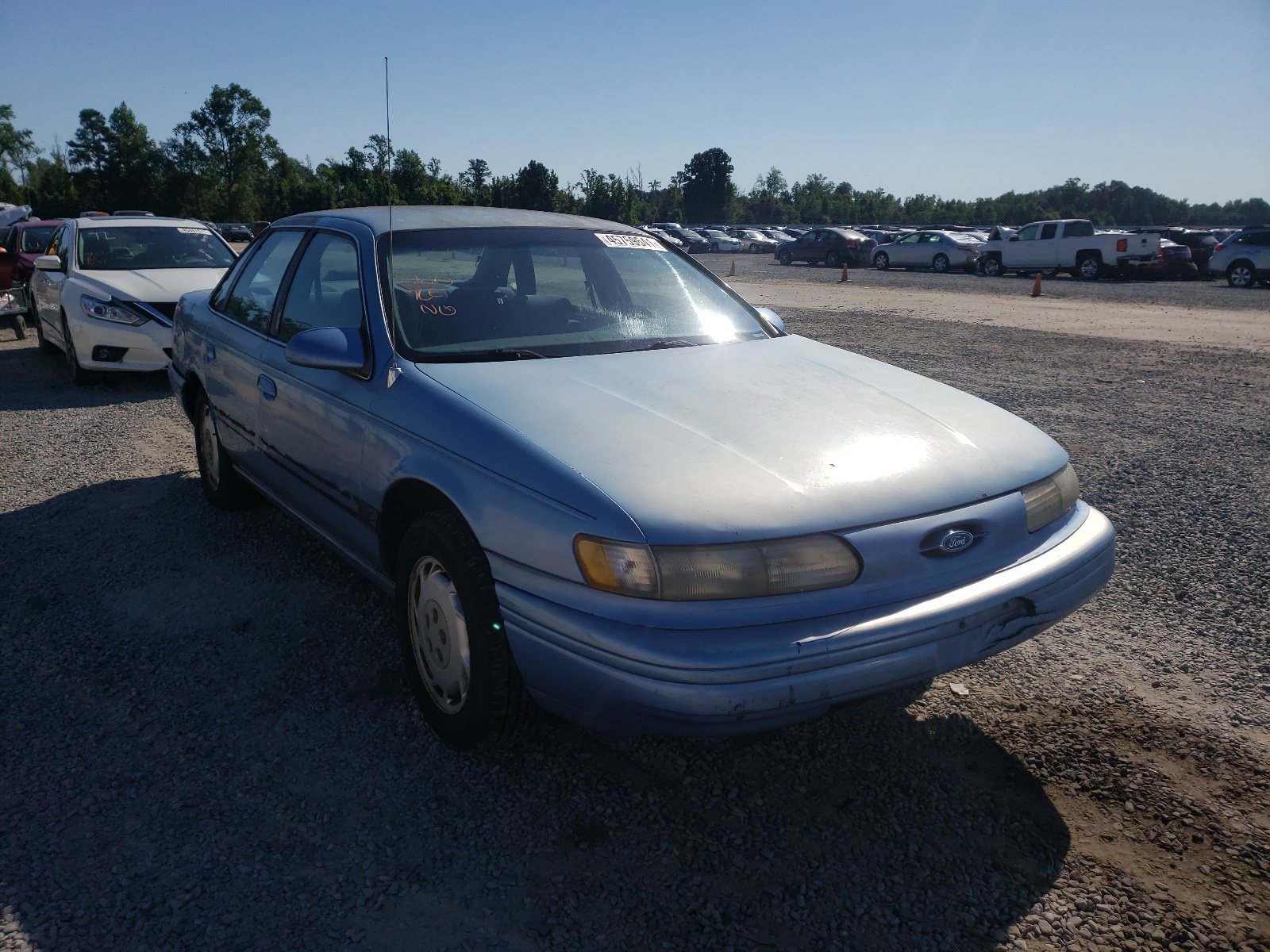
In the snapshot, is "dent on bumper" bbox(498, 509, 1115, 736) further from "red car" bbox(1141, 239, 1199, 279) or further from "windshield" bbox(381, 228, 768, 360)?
"red car" bbox(1141, 239, 1199, 279)

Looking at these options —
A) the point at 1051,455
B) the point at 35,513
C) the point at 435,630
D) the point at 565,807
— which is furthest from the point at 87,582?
the point at 1051,455

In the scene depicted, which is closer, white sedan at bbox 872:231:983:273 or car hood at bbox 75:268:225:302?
car hood at bbox 75:268:225:302

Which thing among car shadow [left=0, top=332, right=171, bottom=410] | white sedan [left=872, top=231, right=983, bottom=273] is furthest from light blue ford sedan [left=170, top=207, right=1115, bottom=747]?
white sedan [left=872, top=231, right=983, bottom=273]

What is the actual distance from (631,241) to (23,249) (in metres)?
→ 13.2

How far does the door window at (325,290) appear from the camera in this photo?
11.0 feet

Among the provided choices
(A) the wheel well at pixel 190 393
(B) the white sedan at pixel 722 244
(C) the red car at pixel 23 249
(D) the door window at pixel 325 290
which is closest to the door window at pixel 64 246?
(C) the red car at pixel 23 249

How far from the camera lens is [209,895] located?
7.22 ft

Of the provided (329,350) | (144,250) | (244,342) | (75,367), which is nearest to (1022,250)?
(144,250)

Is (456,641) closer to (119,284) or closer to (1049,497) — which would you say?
(1049,497)

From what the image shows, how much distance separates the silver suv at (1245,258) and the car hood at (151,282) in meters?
25.3

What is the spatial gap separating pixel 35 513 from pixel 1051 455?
506 centimetres

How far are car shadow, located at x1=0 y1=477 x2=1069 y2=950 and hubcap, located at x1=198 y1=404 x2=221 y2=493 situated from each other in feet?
4.59

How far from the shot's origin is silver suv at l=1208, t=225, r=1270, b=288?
78.0 ft

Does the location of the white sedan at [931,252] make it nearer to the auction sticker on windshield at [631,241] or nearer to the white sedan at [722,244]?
the white sedan at [722,244]
